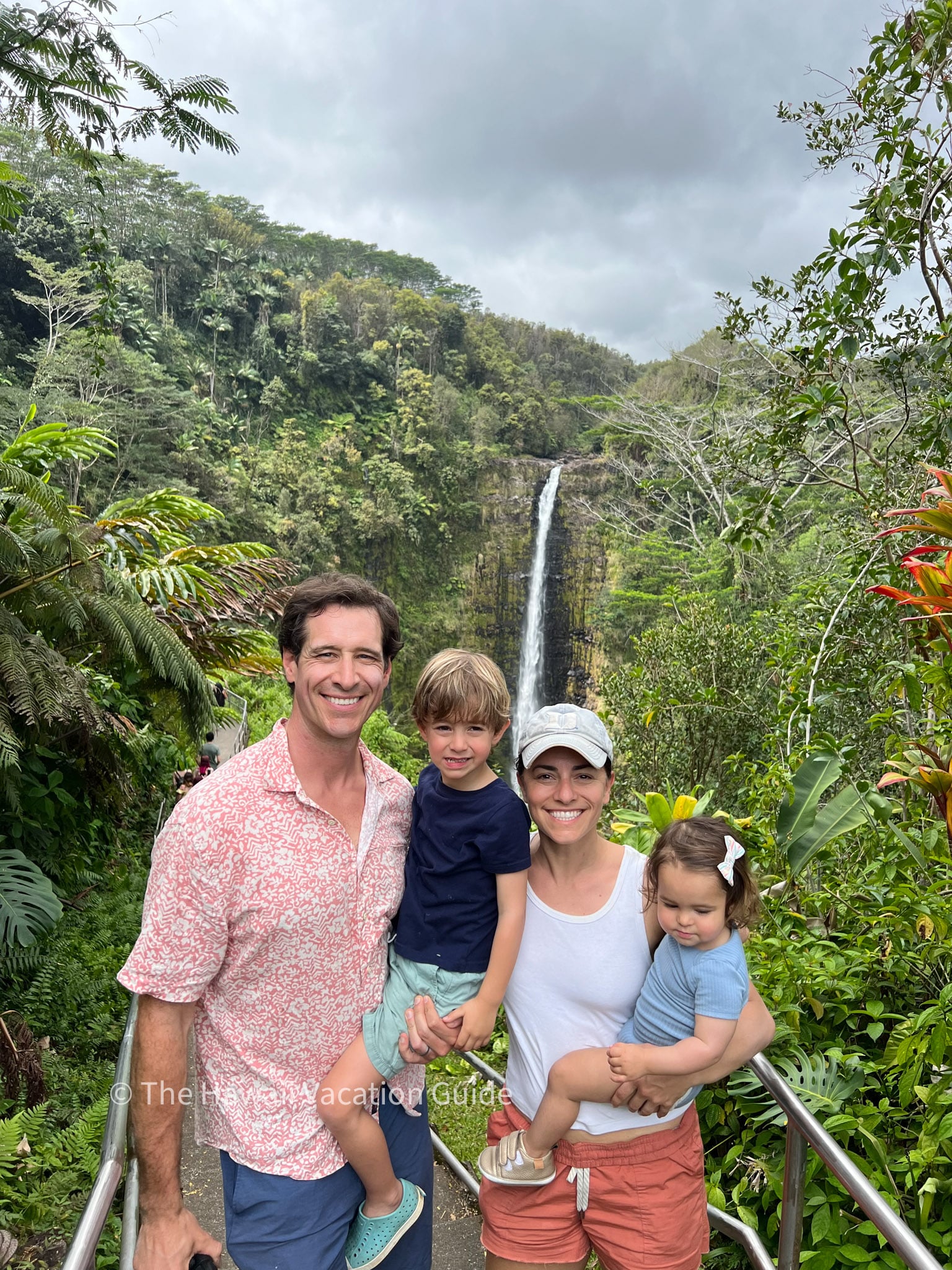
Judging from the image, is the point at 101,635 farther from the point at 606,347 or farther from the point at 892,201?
the point at 606,347

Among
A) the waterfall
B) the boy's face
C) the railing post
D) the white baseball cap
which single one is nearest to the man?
the boy's face

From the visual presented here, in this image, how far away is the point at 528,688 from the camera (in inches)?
931

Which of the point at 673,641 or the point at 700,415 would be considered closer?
the point at 673,641

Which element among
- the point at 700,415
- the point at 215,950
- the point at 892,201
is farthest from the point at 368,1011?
the point at 700,415

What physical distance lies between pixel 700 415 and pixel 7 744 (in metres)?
14.9

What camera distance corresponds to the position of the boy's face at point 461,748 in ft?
4.62

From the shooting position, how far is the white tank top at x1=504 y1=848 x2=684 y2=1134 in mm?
1334

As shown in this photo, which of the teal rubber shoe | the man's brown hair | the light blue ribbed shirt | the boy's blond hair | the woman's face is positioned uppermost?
the man's brown hair

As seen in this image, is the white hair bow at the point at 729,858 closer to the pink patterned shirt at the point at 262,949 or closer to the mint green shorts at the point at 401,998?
the mint green shorts at the point at 401,998

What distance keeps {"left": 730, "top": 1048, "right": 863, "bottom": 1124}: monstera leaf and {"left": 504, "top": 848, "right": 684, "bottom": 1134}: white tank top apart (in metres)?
0.79

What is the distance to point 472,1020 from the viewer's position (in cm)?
135

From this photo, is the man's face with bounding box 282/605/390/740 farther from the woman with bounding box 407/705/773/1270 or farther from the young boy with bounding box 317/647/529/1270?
the woman with bounding box 407/705/773/1270

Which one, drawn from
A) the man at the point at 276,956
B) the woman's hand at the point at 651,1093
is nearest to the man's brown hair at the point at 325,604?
the man at the point at 276,956

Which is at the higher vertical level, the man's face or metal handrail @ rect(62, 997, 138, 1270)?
the man's face
